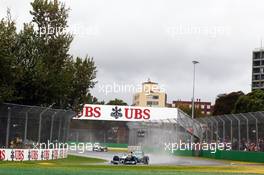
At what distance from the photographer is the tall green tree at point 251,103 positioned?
91000 millimetres

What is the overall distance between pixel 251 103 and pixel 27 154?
206ft

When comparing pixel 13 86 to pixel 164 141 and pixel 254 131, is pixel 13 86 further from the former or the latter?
pixel 164 141

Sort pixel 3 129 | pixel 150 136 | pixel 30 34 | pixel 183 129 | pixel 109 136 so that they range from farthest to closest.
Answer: pixel 109 136 < pixel 150 136 < pixel 183 129 < pixel 30 34 < pixel 3 129

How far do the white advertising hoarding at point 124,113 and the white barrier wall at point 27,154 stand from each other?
43.6 meters

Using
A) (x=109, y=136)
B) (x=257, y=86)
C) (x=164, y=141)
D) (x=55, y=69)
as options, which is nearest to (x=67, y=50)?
(x=55, y=69)

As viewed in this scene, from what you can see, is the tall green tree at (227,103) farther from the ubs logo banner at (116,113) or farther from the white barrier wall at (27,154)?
the white barrier wall at (27,154)

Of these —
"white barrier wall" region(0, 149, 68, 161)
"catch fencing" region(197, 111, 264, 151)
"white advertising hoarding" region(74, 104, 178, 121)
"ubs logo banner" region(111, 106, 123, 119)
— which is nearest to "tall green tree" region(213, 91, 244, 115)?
"white advertising hoarding" region(74, 104, 178, 121)

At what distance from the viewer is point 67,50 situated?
151 feet

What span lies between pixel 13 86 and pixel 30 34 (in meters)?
5.74

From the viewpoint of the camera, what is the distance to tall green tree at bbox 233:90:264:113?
9100cm

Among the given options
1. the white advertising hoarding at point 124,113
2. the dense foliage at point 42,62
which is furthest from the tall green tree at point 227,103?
the dense foliage at point 42,62

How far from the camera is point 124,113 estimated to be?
8481 centimetres

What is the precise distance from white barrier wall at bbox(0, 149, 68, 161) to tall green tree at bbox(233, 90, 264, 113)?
2240 inches

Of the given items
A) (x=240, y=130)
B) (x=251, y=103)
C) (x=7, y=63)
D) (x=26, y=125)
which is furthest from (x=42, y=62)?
(x=251, y=103)
